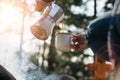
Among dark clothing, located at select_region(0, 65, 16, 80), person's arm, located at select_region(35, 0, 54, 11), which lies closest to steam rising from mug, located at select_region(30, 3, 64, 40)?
person's arm, located at select_region(35, 0, 54, 11)

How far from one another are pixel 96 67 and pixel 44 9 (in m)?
0.77

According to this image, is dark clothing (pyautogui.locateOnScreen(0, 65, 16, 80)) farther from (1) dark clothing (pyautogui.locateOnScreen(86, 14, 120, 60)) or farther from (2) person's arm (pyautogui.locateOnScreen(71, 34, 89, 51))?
(2) person's arm (pyautogui.locateOnScreen(71, 34, 89, 51))

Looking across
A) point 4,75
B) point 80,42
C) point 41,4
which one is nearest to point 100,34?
point 4,75

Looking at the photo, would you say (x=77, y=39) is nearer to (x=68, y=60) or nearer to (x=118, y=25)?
(x=118, y=25)

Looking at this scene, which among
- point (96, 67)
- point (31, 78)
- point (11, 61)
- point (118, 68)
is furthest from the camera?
point (11, 61)

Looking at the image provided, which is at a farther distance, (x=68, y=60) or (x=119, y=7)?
(x=68, y=60)

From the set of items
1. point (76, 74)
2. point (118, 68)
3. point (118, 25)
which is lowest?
point (76, 74)

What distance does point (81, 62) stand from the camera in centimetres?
1592

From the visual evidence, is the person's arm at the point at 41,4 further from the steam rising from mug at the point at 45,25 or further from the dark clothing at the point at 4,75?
the dark clothing at the point at 4,75

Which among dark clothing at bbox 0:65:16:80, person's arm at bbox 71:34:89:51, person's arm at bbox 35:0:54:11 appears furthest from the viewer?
person's arm at bbox 35:0:54:11

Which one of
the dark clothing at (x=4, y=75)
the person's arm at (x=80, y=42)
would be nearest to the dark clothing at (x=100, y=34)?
the dark clothing at (x=4, y=75)

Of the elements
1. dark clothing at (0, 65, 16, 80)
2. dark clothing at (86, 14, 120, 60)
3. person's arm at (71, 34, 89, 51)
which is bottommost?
dark clothing at (0, 65, 16, 80)

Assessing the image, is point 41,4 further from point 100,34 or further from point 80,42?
point 100,34

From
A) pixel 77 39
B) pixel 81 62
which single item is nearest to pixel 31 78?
pixel 77 39
